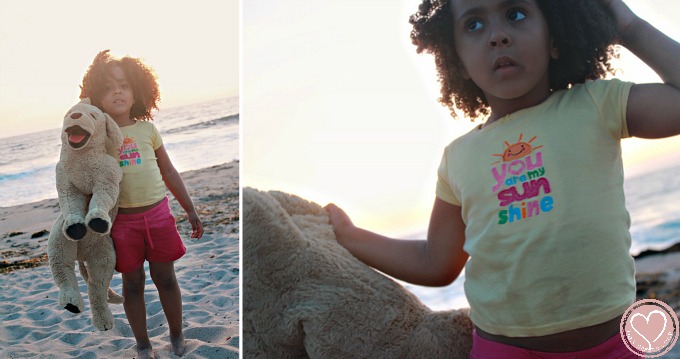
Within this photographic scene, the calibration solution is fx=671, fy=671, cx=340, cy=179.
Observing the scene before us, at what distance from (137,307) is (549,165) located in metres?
0.86

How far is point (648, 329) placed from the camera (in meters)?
0.77

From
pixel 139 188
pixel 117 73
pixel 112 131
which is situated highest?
pixel 117 73

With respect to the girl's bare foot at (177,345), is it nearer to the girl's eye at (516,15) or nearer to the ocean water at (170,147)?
the ocean water at (170,147)

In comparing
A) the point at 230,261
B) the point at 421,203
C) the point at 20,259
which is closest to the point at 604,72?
the point at 421,203

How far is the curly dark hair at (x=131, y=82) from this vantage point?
124cm

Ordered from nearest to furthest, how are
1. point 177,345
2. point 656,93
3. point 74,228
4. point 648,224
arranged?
point 656,93
point 648,224
point 74,228
point 177,345

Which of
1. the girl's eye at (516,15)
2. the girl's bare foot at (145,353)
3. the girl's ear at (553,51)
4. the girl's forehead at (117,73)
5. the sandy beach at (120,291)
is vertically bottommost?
the girl's bare foot at (145,353)

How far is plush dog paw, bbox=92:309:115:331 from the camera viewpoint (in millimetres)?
1224

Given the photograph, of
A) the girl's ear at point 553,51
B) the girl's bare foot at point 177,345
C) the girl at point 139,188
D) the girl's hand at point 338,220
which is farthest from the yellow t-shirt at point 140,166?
the girl's ear at point 553,51

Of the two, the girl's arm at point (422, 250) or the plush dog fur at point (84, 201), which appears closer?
the girl's arm at point (422, 250)

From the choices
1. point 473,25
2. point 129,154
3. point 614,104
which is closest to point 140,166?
point 129,154

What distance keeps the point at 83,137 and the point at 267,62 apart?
347mm

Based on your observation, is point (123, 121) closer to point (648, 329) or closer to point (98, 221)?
point (98, 221)

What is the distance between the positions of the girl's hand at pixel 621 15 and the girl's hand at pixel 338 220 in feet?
1.48
